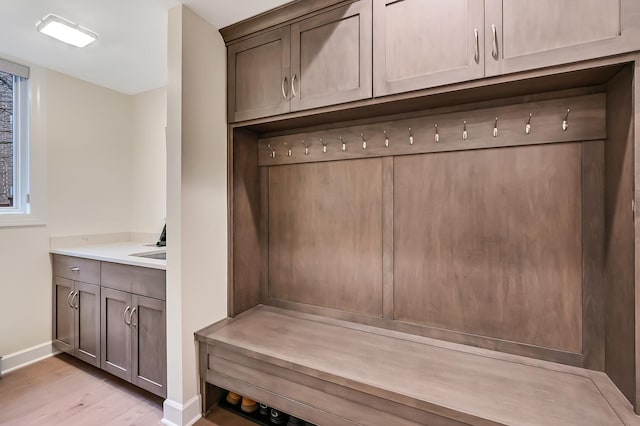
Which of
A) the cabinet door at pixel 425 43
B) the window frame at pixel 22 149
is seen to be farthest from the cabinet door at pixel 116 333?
the cabinet door at pixel 425 43

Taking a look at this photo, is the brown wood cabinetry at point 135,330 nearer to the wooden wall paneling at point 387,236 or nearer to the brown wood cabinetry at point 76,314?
the brown wood cabinetry at point 76,314

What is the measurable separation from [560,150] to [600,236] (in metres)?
0.41

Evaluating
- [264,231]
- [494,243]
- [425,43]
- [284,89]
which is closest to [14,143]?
[264,231]

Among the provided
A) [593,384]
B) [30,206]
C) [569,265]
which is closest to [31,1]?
[30,206]

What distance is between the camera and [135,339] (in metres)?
2.00

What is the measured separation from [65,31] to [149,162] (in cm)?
122

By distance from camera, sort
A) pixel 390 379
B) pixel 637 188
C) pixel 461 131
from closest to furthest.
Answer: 1. pixel 637 188
2. pixel 390 379
3. pixel 461 131

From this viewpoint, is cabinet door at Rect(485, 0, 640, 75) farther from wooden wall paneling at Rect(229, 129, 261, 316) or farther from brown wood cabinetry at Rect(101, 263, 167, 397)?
brown wood cabinetry at Rect(101, 263, 167, 397)

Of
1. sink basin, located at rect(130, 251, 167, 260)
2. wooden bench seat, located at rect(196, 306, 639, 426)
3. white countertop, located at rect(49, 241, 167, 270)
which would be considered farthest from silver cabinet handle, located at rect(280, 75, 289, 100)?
sink basin, located at rect(130, 251, 167, 260)

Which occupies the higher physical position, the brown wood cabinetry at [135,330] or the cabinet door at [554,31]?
the cabinet door at [554,31]

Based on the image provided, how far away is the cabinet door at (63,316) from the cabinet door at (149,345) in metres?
0.80

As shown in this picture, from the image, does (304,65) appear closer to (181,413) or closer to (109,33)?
(109,33)

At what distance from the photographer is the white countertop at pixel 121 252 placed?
1923 mm

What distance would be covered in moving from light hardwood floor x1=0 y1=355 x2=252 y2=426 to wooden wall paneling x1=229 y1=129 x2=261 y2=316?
72 centimetres
